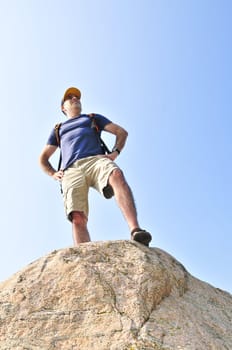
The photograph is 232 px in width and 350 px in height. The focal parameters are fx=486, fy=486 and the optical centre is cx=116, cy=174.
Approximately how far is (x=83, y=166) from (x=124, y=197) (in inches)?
39.1

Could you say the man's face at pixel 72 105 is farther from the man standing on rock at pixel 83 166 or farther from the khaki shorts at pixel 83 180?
the khaki shorts at pixel 83 180

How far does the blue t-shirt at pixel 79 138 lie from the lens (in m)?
7.03

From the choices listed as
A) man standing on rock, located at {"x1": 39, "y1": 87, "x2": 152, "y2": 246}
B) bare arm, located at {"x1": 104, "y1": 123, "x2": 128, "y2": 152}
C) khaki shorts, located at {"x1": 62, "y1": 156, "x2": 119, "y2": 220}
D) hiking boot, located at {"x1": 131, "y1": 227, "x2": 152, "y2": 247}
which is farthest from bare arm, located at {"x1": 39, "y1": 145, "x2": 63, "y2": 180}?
hiking boot, located at {"x1": 131, "y1": 227, "x2": 152, "y2": 247}

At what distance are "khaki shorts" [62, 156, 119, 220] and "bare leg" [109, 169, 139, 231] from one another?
14 centimetres

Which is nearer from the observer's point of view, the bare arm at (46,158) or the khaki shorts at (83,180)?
the khaki shorts at (83,180)

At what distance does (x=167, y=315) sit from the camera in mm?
4477

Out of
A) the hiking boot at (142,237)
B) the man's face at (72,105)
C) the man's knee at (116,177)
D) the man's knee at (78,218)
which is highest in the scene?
the man's face at (72,105)

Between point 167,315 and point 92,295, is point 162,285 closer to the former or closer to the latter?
point 167,315

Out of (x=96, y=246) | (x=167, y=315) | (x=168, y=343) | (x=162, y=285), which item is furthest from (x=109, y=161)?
(x=168, y=343)

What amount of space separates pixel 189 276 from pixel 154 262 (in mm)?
726

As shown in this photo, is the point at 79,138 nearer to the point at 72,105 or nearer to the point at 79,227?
the point at 72,105

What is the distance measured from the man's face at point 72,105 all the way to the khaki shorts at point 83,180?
117 cm

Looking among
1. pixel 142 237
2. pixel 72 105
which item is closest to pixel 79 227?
pixel 142 237

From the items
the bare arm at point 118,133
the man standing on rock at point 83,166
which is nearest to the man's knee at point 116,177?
the man standing on rock at point 83,166
